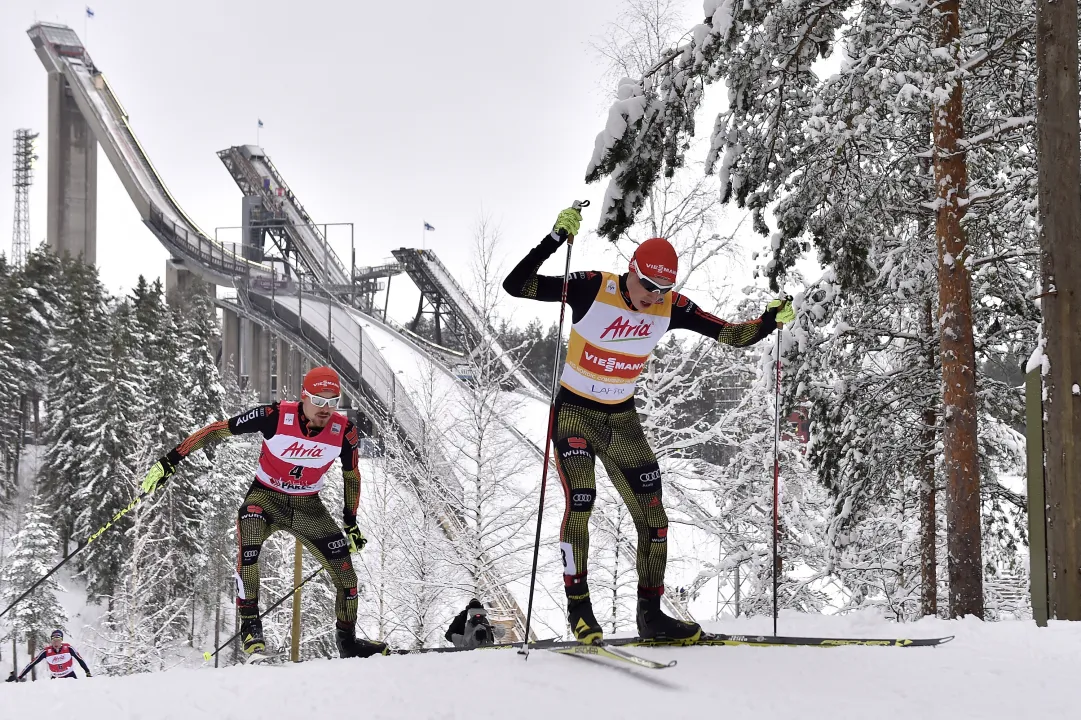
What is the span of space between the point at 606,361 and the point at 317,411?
6.39 feet

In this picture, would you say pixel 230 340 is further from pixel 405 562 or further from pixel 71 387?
pixel 405 562

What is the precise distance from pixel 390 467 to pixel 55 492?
66.7 ft

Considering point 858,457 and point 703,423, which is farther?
point 703,423

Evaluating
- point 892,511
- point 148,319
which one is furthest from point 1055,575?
point 148,319

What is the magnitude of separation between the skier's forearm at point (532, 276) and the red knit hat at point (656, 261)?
447mm

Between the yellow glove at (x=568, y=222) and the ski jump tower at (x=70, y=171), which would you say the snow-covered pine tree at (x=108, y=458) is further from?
the yellow glove at (x=568, y=222)

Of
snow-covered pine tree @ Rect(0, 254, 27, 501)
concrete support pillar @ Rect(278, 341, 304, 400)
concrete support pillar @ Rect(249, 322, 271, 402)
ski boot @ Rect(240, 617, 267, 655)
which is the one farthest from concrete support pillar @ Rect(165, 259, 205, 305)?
ski boot @ Rect(240, 617, 267, 655)

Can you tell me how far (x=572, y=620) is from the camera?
4.62 m

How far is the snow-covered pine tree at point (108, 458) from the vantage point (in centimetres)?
3008

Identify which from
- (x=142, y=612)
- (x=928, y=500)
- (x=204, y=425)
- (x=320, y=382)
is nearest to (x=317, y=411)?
(x=320, y=382)

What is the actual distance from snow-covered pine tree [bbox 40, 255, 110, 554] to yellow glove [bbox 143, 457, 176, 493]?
2918cm

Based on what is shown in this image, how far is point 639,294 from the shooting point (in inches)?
190

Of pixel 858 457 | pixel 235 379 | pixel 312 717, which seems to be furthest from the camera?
pixel 235 379

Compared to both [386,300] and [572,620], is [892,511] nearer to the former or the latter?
[572,620]
